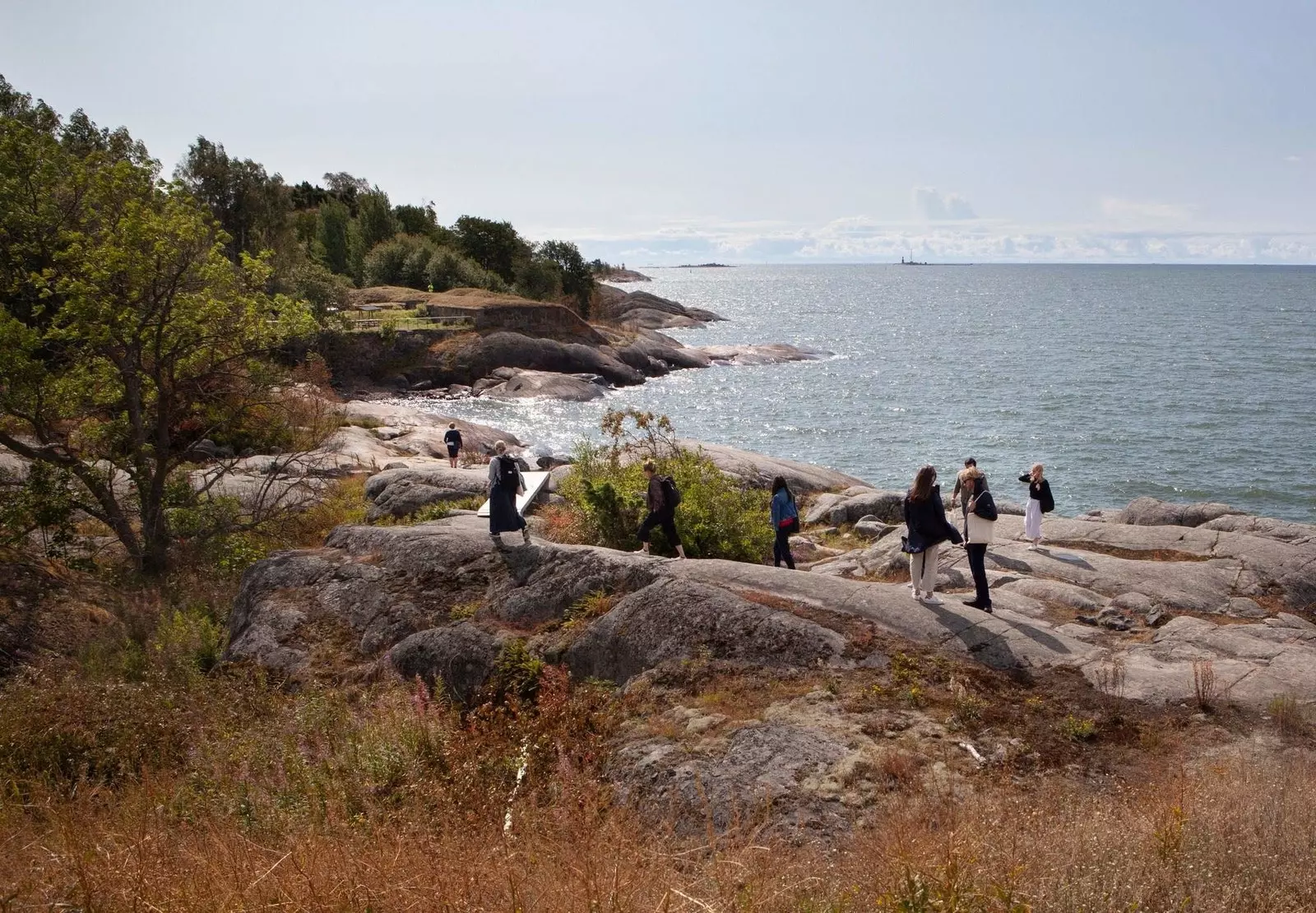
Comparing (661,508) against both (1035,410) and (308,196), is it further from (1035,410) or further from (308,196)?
(308,196)

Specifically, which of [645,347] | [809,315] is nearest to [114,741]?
[645,347]

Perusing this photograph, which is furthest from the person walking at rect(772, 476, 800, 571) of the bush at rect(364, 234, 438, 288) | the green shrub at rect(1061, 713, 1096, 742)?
the bush at rect(364, 234, 438, 288)

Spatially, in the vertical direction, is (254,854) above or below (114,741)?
above

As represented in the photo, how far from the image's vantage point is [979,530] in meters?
12.4

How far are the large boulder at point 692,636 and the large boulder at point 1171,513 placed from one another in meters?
14.9

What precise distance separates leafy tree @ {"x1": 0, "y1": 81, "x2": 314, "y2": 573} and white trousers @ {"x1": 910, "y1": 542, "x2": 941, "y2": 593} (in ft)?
36.3

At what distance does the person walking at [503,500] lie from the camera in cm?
1298

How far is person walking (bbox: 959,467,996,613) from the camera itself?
11.9 metres

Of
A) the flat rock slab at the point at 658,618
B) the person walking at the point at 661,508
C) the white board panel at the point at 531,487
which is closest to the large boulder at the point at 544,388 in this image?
the white board panel at the point at 531,487

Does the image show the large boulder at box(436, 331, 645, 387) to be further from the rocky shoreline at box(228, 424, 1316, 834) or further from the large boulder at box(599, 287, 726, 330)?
the rocky shoreline at box(228, 424, 1316, 834)

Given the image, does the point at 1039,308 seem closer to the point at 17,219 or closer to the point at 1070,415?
the point at 1070,415

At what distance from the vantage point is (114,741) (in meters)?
8.40

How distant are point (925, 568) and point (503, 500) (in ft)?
19.9

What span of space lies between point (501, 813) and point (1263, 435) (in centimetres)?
4838
